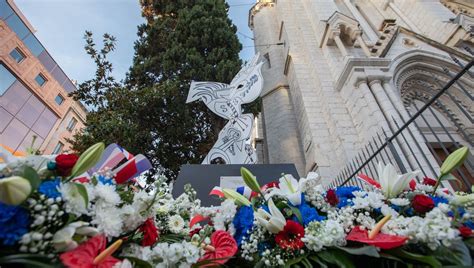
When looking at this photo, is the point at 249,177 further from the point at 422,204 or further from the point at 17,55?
the point at 17,55

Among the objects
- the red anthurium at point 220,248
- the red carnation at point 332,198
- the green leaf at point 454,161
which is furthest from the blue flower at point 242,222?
the green leaf at point 454,161

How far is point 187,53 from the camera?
8.33 metres

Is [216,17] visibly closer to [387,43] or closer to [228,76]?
[228,76]

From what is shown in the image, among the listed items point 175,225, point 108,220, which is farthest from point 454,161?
point 108,220

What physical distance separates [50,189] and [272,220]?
1.00 m

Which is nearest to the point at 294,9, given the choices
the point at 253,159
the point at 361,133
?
the point at 361,133

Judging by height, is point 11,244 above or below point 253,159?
below

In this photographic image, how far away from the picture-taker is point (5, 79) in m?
14.8

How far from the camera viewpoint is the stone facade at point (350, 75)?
7.14m

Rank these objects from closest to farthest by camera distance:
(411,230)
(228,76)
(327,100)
A: (411,230) < (228,76) < (327,100)

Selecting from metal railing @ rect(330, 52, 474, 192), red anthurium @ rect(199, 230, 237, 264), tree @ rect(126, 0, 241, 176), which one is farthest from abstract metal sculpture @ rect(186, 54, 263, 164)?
red anthurium @ rect(199, 230, 237, 264)

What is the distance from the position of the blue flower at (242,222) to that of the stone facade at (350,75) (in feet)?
13.6

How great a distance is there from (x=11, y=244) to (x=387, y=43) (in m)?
11.0

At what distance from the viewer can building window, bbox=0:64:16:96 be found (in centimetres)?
1441
